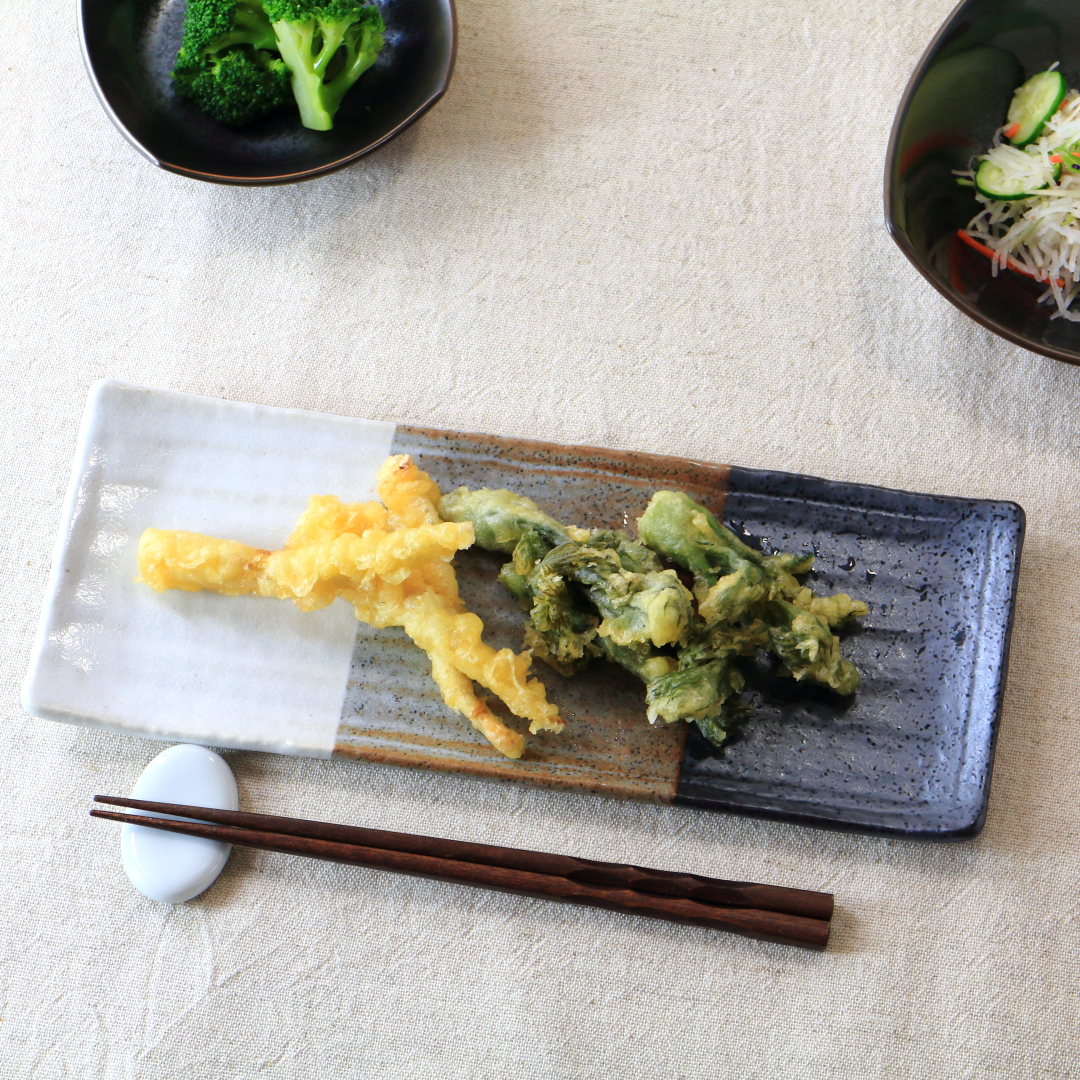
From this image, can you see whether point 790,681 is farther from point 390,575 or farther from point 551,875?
point 390,575

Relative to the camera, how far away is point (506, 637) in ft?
9.23

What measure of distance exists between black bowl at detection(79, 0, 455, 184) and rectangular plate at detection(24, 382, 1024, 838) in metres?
0.76

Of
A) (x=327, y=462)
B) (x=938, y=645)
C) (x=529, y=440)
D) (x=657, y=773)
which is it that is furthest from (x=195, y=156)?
(x=938, y=645)

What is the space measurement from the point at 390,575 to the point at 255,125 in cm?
153

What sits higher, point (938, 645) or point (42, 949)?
point (938, 645)

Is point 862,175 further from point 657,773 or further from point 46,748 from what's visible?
point 46,748

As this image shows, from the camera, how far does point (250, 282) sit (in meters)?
3.17

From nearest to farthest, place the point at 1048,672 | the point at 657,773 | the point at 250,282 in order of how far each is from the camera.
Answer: the point at 657,773, the point at 1048,672, the point at 250,282

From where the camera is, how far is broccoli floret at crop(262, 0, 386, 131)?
9.33ft

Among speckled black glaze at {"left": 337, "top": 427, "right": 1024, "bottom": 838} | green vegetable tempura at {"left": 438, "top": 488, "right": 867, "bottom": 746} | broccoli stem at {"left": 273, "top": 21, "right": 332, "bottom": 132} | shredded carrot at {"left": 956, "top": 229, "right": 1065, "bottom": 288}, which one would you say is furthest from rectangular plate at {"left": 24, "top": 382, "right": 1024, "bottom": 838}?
broccoli stem at {"left": 273, "top": 21, "right": 332, "bottom": 132}

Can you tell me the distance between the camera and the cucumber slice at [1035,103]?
290cm

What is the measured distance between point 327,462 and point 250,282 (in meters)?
0.72

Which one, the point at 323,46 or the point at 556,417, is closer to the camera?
the point at 323,46

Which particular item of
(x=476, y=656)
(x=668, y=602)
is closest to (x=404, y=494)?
(x=476, y=656)
